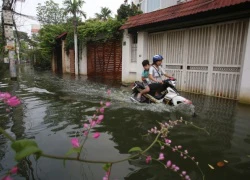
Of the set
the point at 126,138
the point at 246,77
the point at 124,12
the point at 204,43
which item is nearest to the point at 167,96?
the point at 126,138

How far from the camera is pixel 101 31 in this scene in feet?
51.0

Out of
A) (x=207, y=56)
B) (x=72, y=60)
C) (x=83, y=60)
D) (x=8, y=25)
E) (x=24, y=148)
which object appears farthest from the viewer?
(x=72, y=60)

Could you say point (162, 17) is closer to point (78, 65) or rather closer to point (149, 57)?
point (149, 57)

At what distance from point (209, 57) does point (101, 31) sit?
948 cm

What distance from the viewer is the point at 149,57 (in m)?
11.7

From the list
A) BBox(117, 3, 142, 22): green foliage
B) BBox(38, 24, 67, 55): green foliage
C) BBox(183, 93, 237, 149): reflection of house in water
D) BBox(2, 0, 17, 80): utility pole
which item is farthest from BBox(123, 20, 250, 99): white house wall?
BBox(38, 24, 67, 55): green foliage

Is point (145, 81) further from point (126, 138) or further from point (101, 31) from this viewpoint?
point (101, 31)

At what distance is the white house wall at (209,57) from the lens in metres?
7.67

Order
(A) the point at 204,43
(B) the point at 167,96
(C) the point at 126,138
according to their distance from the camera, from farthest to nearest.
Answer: (A) the point at 204,43, (B) the point at 167,96, (C) the point at 126,138

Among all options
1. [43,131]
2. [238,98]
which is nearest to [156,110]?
[43,131]

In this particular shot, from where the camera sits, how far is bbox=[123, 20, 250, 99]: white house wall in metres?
7.67

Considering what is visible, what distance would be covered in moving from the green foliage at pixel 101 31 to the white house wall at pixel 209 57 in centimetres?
451

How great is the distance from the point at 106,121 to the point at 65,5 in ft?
62.9

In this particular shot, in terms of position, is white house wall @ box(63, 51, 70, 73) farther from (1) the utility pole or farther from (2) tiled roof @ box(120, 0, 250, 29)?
(2) tiled roof @ box(120, 0, 250, 29)
